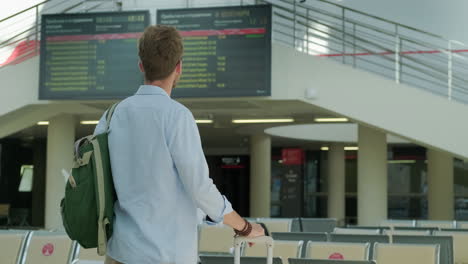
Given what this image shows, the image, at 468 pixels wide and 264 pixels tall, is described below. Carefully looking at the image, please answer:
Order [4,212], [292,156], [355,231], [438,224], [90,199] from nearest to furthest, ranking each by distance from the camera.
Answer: [90,199] < [355,231] < [438,224] < [4,212] < [292,156]

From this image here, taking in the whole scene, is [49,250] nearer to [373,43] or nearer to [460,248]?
[460,248]

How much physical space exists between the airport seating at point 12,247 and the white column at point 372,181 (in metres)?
8.50

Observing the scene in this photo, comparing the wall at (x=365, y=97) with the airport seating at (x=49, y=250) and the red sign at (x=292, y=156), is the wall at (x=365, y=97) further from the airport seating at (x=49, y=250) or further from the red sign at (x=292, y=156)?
the red sign at (x=292, y=156)

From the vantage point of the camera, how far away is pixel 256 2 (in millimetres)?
12344

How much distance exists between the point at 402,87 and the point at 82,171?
10196 mm

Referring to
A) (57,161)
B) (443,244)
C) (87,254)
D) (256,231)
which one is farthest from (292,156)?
(256,231)

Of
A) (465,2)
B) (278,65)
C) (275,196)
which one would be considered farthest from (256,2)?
(275,196)

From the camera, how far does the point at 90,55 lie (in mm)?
12016

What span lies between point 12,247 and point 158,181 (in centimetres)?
462

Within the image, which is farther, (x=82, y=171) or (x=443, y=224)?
(x=443, y=224)

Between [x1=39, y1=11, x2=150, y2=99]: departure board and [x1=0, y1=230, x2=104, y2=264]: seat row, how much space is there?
5.60 meters

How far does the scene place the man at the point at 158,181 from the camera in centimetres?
211

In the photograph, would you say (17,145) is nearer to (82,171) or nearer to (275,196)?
(275,196)

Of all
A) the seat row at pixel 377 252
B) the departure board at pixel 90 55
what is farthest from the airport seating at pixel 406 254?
the departure board at pixel 90 55
